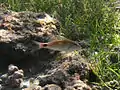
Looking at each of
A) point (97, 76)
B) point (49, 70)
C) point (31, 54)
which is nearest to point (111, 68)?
point (97, 76)

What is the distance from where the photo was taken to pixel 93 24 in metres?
6.77

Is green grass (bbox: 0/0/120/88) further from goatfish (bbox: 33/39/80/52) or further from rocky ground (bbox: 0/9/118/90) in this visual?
goatfish (bbox: 33/39/80/52)

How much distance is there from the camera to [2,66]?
555 centimetres

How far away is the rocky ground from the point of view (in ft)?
15.0

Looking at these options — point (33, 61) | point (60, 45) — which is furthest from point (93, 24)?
point (60, 45)

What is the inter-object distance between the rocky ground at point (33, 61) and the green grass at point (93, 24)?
326 mm

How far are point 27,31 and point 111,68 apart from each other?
1554 mm

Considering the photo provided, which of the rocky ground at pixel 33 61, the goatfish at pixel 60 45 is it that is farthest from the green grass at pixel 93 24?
the goatfish at pixel 60 45

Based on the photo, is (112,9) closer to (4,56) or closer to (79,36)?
(79,36)

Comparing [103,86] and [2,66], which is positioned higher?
[2,66]

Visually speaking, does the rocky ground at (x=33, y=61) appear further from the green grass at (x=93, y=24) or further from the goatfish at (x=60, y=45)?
the goatfish at (x=60, y=45)

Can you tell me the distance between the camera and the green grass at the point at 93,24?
16.4 feet

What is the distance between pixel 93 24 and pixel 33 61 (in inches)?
75.4

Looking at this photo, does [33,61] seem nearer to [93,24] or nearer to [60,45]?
[60,45]
